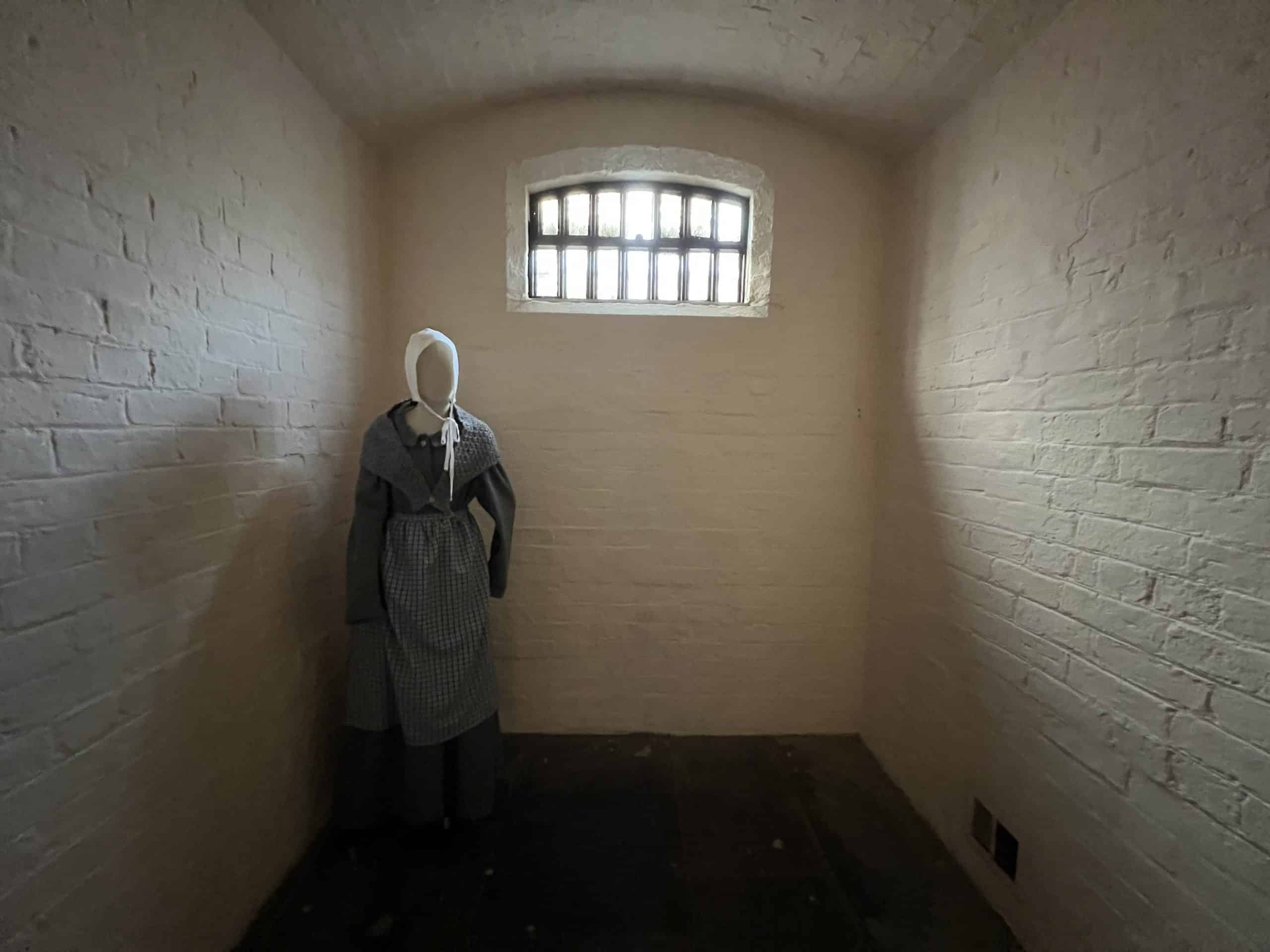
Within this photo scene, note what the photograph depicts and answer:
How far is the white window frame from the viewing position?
229 cm

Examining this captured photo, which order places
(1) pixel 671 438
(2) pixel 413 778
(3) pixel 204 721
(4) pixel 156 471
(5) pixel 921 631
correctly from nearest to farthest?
(4) pixel 156 471
(3) pixel 204 721
(2) pixel 413 778
(5) pixel 921 631
(1) pixel 671 438

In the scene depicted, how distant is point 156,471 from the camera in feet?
4.09

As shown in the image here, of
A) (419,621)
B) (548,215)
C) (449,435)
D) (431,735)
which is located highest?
(548,215)

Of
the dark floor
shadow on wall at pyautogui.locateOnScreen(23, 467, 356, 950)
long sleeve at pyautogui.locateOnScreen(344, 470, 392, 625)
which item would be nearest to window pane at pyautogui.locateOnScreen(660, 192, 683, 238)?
long sleeve at pyautogui.locateOnScreen(344, 470, 392, 625)

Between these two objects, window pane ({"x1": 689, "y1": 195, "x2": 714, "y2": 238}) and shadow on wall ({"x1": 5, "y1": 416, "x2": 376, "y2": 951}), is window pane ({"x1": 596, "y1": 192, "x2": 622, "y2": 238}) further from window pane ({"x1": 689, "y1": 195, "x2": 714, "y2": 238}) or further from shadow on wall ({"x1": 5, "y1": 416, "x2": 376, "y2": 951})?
shadow on wall ({"x1": 5, "y1": 416, "x2": 376, "y2": 951})

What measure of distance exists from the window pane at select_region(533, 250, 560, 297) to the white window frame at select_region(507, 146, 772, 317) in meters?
0.07

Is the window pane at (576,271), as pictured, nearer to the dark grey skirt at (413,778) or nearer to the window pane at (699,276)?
the window pane at (699,276)

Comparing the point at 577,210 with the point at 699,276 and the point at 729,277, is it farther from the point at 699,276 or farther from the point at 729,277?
the point at 729,277

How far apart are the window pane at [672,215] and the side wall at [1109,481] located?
3.42ft

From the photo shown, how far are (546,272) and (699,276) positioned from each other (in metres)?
0.71

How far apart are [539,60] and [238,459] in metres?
1.73

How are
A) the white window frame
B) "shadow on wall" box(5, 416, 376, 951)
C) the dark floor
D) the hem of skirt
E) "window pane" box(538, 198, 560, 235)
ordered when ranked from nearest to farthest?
"shadow on wall" box(5, 416, 376, 951), the dark floor, the hem of skirt, the white window frame, "window pane" box(538, 198, 560, 235)

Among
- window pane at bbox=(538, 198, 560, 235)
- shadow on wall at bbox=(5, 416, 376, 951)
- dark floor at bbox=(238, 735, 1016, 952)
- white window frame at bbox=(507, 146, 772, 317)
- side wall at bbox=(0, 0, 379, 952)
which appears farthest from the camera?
window pane at bbox=(538, 198, 560, 235)

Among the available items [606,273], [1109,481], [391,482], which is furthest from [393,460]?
[1109,481]
